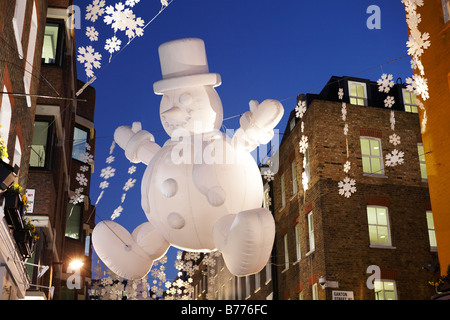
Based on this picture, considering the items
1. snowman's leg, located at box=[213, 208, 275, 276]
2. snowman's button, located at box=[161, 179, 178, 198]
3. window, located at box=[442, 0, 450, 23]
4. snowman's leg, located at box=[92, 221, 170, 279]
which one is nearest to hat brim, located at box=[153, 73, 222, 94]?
snowman's button, located at box=[161, 179, 178, 198]

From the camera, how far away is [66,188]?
22.9 meters

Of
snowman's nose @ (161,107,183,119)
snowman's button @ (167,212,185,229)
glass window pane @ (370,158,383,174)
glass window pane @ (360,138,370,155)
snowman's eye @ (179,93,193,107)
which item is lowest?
snowman's button @ (167,212,185,229)

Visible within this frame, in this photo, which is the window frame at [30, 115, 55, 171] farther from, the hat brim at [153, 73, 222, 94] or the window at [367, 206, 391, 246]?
the hat brim at [153, 73, 222, 94]

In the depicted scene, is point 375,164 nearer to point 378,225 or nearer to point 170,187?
point 378,225

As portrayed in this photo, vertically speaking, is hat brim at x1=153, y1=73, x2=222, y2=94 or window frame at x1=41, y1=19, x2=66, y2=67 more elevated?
window frame at x1=41, y1=19, x2=66, y2=67

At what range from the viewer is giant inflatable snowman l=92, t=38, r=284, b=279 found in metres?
6.81

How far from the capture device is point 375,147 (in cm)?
1838

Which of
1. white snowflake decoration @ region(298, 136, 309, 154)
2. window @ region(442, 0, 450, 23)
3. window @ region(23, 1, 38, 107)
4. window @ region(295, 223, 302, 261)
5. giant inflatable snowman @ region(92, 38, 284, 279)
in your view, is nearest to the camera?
giant inflatable snowman @ region(92, 38, 284, 279)

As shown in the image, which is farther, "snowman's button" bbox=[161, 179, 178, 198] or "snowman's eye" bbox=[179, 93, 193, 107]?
"snowman's eye" bbox=[179, 93, 193, 107]

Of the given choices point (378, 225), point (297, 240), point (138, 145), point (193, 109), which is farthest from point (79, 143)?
point (193, 109)

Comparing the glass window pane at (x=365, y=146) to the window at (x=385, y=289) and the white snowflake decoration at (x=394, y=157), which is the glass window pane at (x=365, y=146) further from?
the window at (x=385, y=289)

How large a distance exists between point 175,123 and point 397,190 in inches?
483

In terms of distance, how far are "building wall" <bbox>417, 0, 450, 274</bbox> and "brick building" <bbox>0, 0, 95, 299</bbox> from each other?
8102 millimetres
